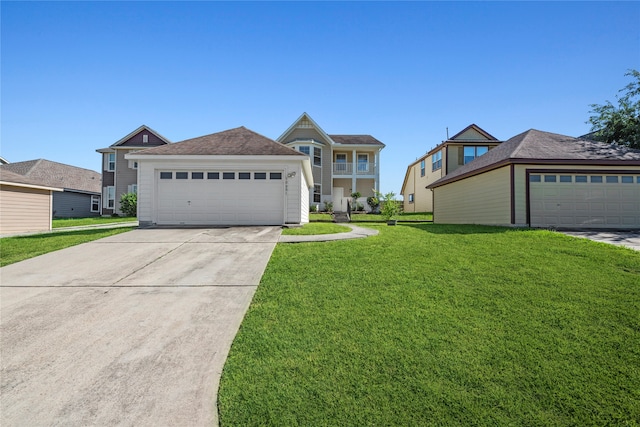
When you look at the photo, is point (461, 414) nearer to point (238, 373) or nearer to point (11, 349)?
point (238, 373)

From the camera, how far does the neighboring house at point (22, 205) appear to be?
48.5 ft

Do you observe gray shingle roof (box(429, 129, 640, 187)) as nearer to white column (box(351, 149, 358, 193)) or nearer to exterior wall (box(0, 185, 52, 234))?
white column (box(351, 149, 358, 193))

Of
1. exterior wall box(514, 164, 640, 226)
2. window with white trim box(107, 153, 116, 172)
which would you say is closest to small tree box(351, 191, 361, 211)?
exterior wall box(514, 164, 640, 226)

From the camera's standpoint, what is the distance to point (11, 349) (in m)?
3.86

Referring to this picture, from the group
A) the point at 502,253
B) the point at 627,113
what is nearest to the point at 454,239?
the point at 502,253

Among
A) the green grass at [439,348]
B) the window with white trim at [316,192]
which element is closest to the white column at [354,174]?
the window with white trim at [316,192]

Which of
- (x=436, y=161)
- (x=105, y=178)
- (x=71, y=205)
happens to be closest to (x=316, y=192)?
(x=436, y=161)

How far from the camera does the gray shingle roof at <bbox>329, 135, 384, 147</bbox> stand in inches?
1140

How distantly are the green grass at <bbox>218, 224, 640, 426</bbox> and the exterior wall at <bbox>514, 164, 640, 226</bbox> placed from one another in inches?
263

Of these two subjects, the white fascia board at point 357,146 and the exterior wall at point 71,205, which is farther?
the white fascia board at point 357,146

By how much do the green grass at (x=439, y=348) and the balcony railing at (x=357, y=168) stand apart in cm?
2265

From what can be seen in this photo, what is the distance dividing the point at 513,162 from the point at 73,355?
14.5 metres

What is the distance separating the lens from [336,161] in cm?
2934

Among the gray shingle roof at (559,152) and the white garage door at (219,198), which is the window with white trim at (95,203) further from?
the gray shingle roof at (559,152)
